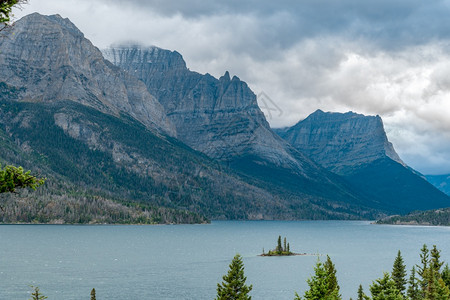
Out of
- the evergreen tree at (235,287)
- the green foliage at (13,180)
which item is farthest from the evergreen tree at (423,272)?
the green foliage at (13,180)

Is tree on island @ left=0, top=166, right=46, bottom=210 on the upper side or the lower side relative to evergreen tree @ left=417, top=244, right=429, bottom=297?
upper

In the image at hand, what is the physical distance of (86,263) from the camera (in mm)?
170250

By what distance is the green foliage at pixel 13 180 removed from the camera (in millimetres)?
21203

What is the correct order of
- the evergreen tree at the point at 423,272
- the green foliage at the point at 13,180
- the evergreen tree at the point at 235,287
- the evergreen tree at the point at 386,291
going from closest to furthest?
the green foliage at the point at 13,180, the evergreen tree at the point at 386,291, the evergreen tree at the point at 235,287, the evergreen tree at the point at 423,272

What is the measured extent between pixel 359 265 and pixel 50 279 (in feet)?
370

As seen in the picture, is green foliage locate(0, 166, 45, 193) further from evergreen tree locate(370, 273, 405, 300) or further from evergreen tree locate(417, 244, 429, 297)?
evergreen tree locate(417, 244, 429, 297)

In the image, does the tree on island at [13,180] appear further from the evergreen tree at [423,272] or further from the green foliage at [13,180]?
the evergreen tree at [423,272]

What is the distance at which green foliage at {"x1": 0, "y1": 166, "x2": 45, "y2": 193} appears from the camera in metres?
21.2

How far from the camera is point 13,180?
70.5ft

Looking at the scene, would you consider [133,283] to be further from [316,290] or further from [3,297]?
[316,290]

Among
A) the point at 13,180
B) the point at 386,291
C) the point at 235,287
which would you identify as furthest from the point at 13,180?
the point at 235,287

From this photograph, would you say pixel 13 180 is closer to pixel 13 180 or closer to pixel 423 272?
pixel 13 180

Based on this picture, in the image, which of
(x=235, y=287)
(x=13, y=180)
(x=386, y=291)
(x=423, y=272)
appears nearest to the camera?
(x=13, y=180)

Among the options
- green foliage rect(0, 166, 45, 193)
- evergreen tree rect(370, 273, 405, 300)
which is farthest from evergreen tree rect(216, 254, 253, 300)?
green foliage rect(0, 166, 45, 193)
